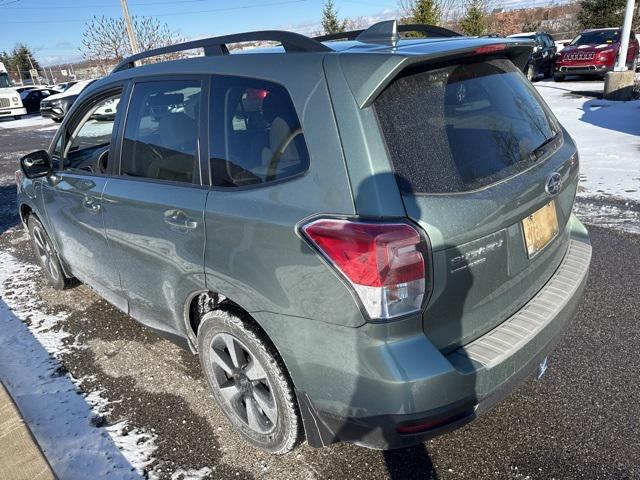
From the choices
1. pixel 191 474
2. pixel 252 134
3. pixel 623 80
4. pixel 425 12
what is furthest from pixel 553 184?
pixel 425 12

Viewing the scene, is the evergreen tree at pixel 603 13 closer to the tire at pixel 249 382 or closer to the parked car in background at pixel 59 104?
the parked car in background at pixel 59 104

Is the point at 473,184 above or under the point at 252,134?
under

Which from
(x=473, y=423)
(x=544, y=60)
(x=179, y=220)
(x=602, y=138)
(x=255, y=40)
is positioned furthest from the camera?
(x=544, y=60)

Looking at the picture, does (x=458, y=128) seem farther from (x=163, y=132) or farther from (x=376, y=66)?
(x=163, y=132)

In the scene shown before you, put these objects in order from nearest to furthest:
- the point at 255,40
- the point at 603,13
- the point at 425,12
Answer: the point at 255,40 → the point at 425,12 → the point at 603,13

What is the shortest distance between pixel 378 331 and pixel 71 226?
2691mm

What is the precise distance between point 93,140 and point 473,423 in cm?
346

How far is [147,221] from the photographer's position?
2.59 meters

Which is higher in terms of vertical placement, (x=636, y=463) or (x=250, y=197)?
(x=250, y=197)

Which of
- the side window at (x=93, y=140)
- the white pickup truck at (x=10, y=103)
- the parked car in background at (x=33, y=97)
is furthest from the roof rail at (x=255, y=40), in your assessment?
the parked car in background at (x=33, y=97)

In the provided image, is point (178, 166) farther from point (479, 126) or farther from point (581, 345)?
point (581, 345)

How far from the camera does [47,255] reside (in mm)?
4391

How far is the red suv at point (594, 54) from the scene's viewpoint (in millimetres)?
15516

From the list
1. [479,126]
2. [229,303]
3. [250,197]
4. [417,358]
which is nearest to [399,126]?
[479,126]
